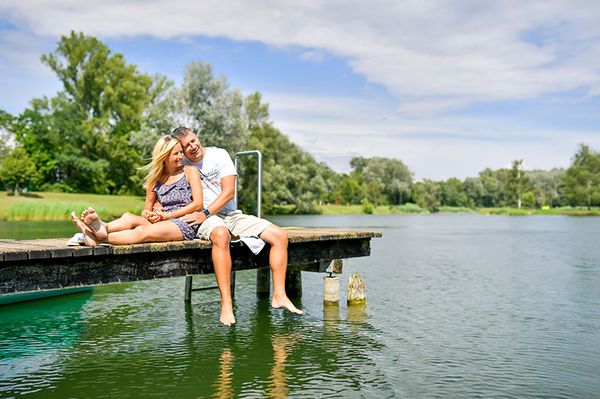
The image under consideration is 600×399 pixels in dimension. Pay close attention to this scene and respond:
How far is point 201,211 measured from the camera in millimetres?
7391

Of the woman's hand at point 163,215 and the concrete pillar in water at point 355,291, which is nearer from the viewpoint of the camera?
the woman's hand at point 163,215

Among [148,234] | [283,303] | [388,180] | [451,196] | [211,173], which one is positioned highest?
[388,180]

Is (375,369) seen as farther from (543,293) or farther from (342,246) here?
(543,293)

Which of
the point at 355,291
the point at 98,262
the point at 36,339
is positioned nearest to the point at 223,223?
the point at 98,262

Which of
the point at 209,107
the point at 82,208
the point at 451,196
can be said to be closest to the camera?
the point at 82,208

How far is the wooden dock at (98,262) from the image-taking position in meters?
5.40

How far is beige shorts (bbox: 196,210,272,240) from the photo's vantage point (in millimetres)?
7070

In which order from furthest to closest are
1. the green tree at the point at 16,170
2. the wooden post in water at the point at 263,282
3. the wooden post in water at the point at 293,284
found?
the green tree at the point at 16,170 < the wooden post in water at the point at 263,282 < the wooden post in water at the point at 293,284

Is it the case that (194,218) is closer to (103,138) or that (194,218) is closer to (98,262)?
(98,262)

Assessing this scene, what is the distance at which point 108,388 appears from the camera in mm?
6133

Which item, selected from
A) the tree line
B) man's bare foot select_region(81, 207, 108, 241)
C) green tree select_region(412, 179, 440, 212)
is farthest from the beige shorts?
green tree select_region(412, 179, 440, 212)

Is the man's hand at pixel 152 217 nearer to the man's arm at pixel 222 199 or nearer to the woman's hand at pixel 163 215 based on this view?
the woman's hand at pixel 163 215

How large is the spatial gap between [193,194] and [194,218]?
12.8 inches

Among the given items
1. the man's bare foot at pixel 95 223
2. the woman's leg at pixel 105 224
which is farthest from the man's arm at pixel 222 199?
the man's bare foot at pixel 95 223
